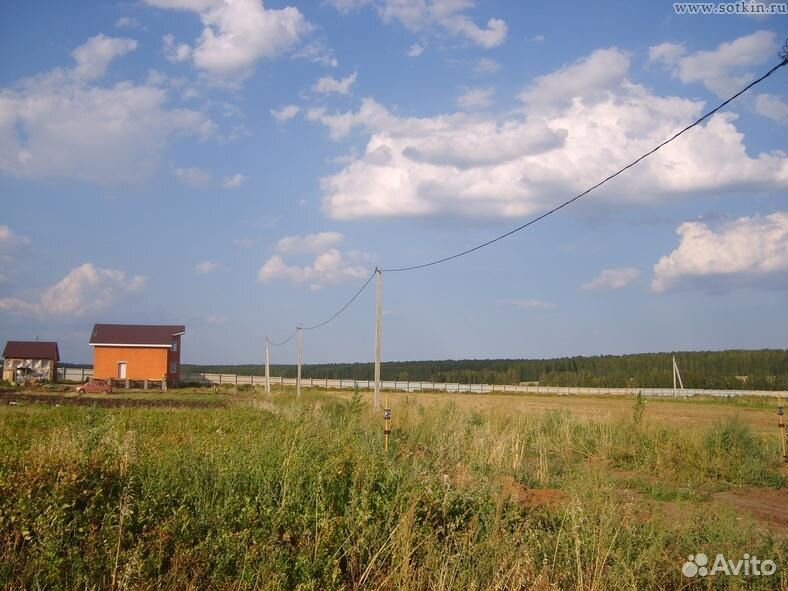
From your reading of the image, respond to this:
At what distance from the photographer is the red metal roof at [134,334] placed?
55.2 meters

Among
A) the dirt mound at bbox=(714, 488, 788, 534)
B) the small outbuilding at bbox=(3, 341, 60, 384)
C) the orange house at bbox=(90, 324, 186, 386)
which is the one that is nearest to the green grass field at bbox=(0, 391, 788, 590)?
the dirt mound at bbox=(714, 488, 788, 534)

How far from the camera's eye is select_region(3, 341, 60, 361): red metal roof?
55688 millimetres

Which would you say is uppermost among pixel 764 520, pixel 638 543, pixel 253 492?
pixel 253 492

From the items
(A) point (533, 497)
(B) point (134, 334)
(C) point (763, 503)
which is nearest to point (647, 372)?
(B) point (134, 334)

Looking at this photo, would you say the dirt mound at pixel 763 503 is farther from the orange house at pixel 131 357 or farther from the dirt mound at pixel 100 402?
the orange house at pixel 131 357

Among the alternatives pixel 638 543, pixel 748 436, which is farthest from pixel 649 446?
pixel 638 543

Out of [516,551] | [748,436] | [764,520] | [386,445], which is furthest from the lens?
[748,436]

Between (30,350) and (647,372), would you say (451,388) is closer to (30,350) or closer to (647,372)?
(647,372)

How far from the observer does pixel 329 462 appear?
6.67m

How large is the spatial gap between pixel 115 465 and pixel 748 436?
46.3 feet

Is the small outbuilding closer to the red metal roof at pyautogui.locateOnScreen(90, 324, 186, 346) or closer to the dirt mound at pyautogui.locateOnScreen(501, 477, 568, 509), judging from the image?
the red metal roof at pyautogui.locateOnScreen(90, 324, 186, 346)

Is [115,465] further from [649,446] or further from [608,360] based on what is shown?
[608,360]

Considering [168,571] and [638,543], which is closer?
[168,571]

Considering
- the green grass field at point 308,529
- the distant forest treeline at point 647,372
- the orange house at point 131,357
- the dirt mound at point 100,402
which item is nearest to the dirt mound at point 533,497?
the green grass field at point 308,529
